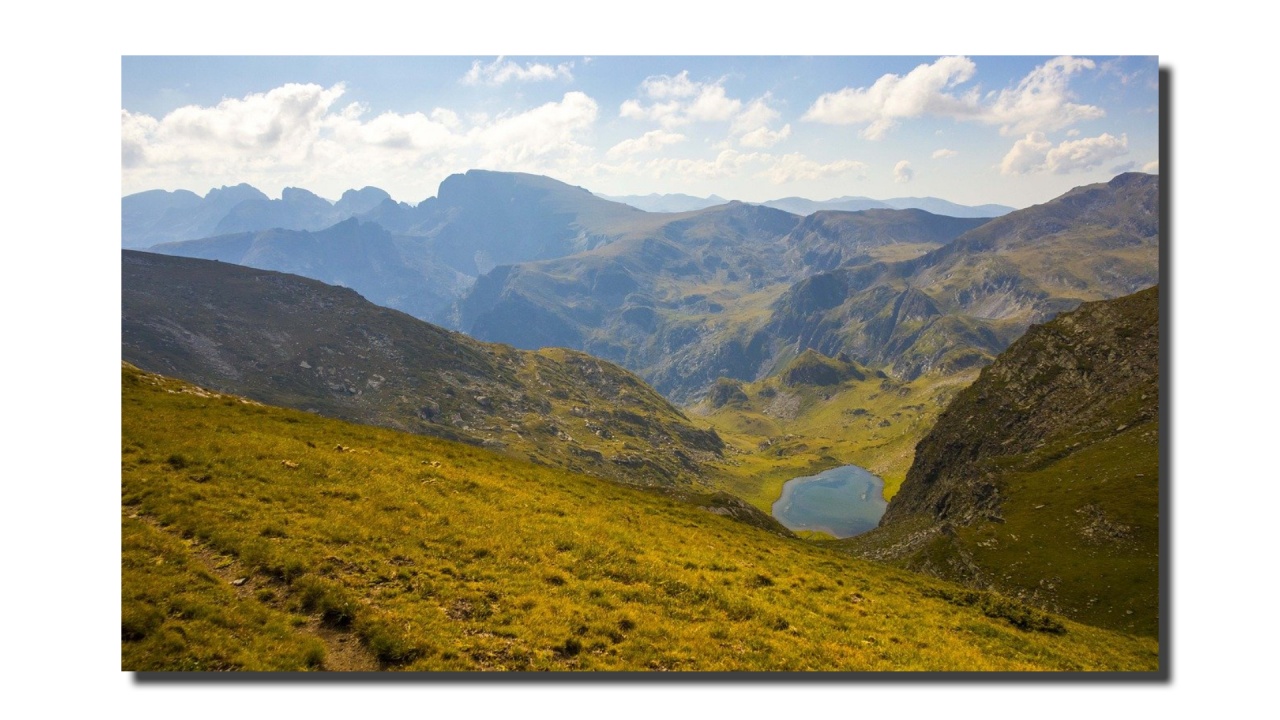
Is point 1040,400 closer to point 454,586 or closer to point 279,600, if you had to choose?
point 454,586

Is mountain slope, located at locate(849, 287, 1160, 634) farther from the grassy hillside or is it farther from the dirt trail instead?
the dirt trail

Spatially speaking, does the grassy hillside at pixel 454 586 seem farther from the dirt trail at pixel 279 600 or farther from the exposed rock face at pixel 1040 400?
the exposed rock face at pixel 1040 400

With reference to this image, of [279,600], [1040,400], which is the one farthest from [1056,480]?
[279,600]

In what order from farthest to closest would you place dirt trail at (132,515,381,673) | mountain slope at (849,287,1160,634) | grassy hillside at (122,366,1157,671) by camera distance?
1. mountain slope at (849,287,1160,634)
2. grassy hillside at (122,366,1157,671)
3. dirt trail at (132,515,381,673)

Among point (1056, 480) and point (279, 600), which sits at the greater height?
point (279, 600)

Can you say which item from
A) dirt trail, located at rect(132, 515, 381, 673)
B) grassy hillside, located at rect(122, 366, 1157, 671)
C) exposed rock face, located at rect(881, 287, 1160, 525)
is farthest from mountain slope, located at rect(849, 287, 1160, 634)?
dirt trail, located at rect(132, 515, 381, 673)
